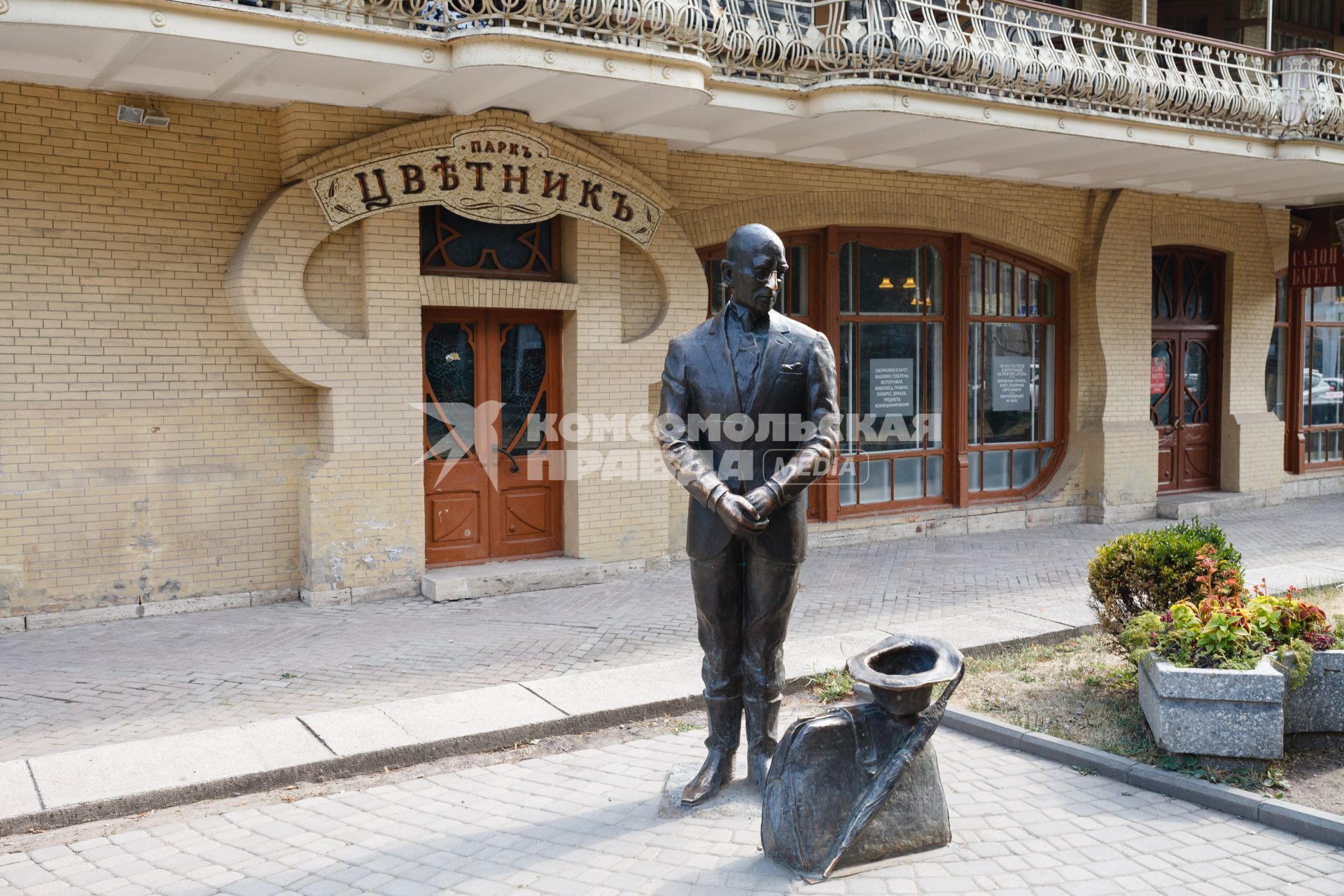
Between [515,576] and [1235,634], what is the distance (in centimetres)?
607

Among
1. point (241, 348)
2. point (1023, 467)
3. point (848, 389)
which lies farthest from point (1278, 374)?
point (241, 348)

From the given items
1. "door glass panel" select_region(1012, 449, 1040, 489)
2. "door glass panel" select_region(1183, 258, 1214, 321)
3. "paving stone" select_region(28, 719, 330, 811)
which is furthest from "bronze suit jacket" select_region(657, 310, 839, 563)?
"door glass panel" select_region(1183, 258, 1214, 321)

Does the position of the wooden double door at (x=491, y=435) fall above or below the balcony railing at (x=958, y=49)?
below

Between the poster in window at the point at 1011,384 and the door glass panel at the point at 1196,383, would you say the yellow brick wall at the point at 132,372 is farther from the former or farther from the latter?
the door glass panel at the point at 1196,383

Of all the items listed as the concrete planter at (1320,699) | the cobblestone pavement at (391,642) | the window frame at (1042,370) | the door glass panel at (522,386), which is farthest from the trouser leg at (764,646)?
the window frame at (1042,370)

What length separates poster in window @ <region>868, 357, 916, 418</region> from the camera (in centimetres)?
1309

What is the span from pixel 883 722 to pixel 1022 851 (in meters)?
0.86

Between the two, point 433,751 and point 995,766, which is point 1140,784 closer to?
point 995,766

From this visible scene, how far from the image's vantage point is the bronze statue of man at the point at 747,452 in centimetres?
487

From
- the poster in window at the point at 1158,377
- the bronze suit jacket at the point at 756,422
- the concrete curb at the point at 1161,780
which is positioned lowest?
the concrete curb at the point at 1161,780

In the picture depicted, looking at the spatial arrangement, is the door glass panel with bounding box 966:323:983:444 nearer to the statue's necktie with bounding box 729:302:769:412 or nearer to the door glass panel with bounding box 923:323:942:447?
the door glass panel with bounding box 923:323:942:447

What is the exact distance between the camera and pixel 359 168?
9.22 meters

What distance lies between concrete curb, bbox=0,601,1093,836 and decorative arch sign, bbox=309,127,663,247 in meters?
4.49

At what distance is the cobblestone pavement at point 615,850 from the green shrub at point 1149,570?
189 centimetres
